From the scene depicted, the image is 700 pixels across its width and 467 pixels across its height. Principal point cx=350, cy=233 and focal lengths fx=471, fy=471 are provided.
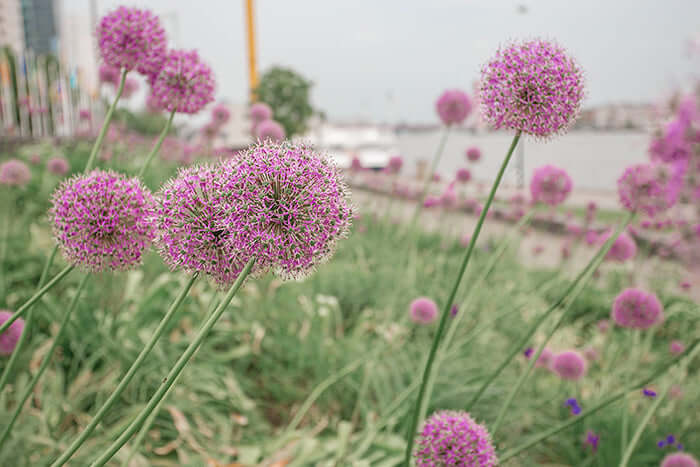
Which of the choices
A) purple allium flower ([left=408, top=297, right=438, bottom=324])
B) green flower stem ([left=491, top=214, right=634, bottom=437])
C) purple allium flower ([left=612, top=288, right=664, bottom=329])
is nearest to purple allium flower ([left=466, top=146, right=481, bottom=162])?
purple allium flower ([left=408, top=297, right=438, bottom=324])

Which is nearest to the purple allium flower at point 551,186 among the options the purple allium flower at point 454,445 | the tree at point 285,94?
the purple allium flower at point 454,445

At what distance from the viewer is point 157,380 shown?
2.38m

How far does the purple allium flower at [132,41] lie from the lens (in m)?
1.21

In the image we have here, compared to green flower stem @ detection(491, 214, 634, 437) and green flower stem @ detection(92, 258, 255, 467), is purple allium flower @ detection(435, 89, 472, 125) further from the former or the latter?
green flower stem @ detection(92, 258, 255, 467)

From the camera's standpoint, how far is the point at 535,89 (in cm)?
93

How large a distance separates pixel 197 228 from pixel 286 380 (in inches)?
83.3

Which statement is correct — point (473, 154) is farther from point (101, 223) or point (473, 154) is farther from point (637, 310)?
point (101, 223)

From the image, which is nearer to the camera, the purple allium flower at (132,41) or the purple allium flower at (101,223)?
the purple allium flower at (101,223)

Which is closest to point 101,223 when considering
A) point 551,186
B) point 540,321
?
point 540,321

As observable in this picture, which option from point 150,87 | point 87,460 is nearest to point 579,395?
point 87,460

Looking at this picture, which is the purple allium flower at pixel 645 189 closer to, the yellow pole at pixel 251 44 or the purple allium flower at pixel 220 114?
the purple allium flower at pixel 220 114

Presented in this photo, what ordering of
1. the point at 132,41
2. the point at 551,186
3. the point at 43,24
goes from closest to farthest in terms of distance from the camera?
1. the point at 132,41
2. the point at 551,186
3. the point at 43,24

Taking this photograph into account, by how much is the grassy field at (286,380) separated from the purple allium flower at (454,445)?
1.83ft

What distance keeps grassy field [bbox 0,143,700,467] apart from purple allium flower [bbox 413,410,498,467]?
56 cm
